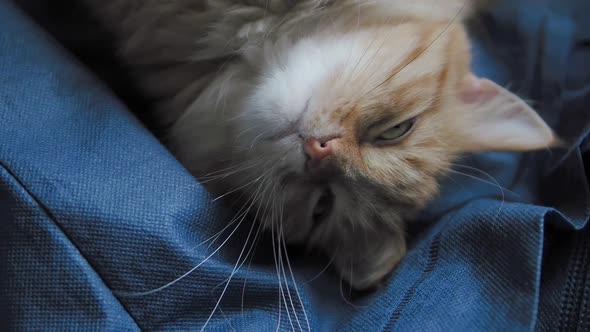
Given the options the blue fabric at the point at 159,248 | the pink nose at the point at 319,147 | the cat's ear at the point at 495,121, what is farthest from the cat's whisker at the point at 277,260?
the cat's ear at the point at 495,121

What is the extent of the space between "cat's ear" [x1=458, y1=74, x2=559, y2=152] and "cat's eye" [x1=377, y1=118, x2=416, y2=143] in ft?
0.72

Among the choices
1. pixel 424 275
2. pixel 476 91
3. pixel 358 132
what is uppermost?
pixel 358 132

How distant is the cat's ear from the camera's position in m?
1.23

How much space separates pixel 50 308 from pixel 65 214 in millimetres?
142

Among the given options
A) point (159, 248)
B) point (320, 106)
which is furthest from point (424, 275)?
point (159, 248)

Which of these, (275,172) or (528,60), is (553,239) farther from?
(528,60)

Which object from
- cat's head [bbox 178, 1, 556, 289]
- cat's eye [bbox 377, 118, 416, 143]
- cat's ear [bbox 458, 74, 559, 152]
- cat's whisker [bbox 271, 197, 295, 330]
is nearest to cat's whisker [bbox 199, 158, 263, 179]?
cat's head [bbox 178, 1, 556, 289]

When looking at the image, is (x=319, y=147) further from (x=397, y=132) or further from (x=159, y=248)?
(x=159, y=248)

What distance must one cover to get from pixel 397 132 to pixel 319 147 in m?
0.20

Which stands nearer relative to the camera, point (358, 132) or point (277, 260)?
point (358, 132)

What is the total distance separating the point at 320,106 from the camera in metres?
0.92

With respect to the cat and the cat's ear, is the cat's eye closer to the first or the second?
the cat

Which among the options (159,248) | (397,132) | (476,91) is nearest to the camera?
(159,248)

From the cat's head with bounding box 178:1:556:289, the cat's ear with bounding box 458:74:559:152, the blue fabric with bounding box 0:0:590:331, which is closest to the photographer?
the blue fabric with bounding box 0:0:590:331
